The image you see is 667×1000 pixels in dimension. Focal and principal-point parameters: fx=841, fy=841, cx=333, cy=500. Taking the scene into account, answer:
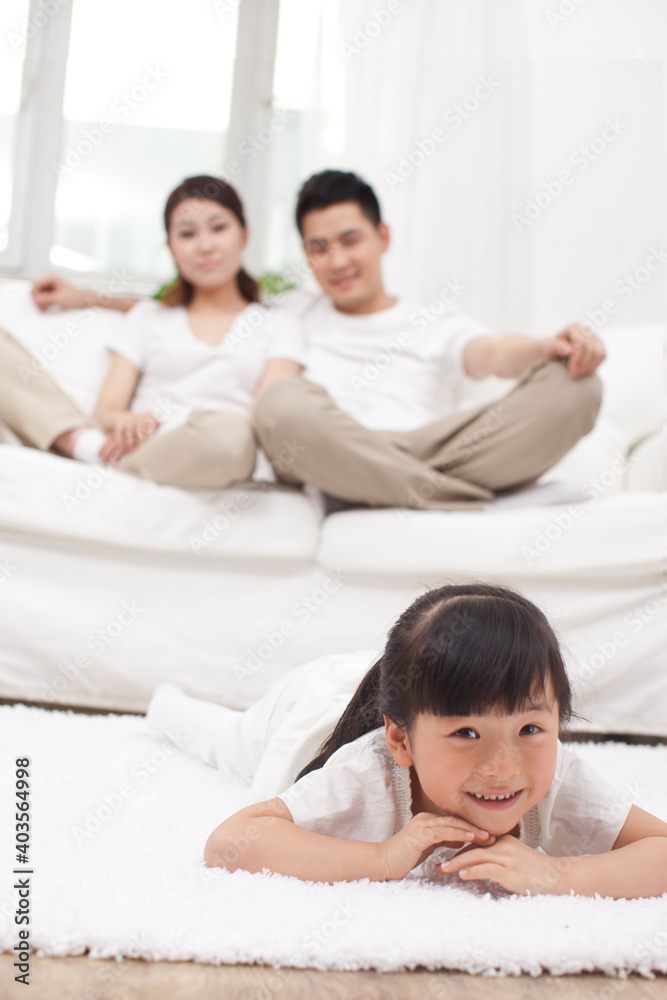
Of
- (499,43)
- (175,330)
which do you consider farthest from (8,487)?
(499,43)

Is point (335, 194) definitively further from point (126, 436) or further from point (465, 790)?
point (465, 790)

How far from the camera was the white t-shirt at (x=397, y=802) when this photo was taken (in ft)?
2.22

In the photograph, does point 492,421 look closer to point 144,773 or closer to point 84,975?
point 144,773

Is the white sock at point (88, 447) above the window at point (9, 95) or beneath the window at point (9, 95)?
beneath

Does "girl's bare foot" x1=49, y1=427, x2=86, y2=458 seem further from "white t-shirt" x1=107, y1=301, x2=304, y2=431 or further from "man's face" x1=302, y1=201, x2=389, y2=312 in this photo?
"man's face" x1=302, y1=201, x2=389, y2=312

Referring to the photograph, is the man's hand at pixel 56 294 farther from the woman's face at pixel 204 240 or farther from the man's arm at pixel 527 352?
the man's arm at pixel 527 352

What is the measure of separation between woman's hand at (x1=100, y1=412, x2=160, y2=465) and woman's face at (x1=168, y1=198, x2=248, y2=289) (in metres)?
0.49

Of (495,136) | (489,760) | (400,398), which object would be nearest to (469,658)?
(489,760)

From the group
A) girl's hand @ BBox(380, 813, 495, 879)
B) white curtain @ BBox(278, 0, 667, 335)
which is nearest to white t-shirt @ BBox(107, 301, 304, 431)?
white curtain @ BBox(278, 0, 667, 335)

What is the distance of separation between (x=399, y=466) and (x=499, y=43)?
1925 millimetres

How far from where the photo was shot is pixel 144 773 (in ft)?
3.04

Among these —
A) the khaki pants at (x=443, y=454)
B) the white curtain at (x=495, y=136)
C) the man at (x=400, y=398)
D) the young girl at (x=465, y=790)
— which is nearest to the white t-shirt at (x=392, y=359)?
the man at (x=400, y=398)

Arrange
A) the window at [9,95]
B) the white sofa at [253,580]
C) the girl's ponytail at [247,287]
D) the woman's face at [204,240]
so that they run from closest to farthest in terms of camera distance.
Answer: the white sofa at [253,580] < the woman's face at [204,240] < the girl's ponytail at [247,287] < the window at [9,95]

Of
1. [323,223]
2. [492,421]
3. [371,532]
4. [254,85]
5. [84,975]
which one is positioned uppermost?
[254,85]
